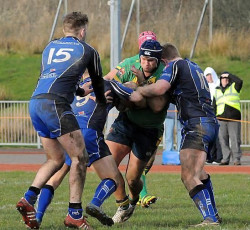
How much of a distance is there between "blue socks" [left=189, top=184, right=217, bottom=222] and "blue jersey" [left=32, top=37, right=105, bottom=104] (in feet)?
5.24

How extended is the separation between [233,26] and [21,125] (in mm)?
13467

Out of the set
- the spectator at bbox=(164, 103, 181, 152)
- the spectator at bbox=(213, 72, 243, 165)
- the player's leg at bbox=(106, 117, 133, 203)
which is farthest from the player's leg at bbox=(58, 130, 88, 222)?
the spectator at bbox=(164, 103, 181, 152)

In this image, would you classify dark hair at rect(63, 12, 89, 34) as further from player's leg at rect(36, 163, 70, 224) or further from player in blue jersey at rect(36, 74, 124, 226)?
player's leg at rect(36, 163, 70, 224)

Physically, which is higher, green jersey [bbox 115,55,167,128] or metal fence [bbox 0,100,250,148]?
green jersey [bbox 115,55,167,128]

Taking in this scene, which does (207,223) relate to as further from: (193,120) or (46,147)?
(46,147)

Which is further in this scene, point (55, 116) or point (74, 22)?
point (74, 22)

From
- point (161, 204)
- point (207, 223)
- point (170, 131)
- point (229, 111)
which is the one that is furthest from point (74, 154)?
point (170, 131)

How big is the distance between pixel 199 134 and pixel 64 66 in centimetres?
159

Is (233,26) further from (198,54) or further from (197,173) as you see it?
(197,173)

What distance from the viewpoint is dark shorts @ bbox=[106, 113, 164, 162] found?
10094 millimetres

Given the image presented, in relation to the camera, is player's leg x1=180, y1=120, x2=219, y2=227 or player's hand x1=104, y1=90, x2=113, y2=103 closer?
player's leg x1=180, y1=120, x2=219, y2=227

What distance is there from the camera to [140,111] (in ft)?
32.1

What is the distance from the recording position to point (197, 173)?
8.97 metres

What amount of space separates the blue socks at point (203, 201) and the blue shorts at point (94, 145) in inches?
39.8
